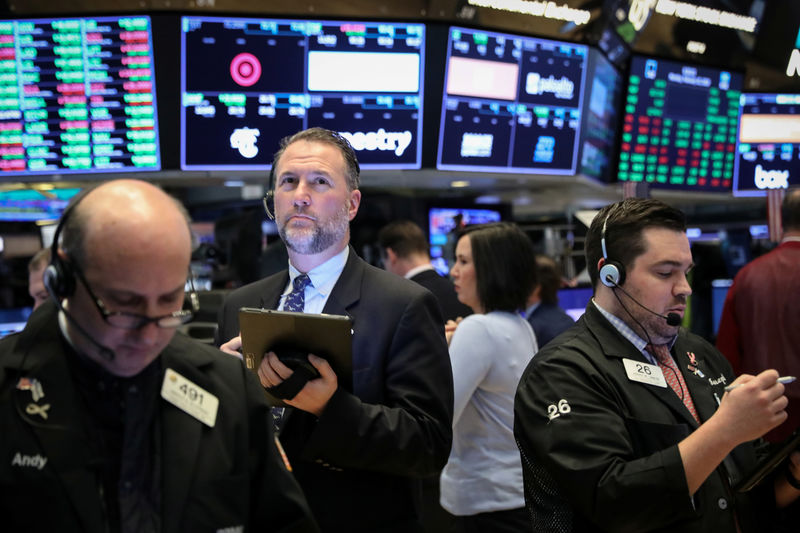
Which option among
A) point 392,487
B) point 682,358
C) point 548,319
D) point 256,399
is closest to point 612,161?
point 548,319

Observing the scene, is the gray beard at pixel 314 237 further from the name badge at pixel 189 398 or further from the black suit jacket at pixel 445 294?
the black suit jacket at pixel 445 294

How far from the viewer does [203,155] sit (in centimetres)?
373

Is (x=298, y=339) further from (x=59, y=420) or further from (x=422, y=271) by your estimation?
(x=422, y=271)

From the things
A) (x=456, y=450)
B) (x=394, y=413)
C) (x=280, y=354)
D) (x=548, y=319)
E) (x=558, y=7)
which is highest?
(x=558, y=7)

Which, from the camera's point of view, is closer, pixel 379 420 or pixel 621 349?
pixel 379 420

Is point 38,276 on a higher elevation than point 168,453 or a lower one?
lower

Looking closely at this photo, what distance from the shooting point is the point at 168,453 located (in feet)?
3.96

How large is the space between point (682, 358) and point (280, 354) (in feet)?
3.38

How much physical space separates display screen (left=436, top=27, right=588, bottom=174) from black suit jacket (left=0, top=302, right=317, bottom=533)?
2813mm

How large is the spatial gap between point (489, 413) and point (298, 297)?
35.4 inches

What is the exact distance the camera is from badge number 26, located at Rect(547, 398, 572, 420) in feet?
5.66

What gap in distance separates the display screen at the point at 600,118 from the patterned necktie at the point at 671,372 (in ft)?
8.71

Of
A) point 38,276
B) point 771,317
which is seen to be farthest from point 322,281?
point 771,317

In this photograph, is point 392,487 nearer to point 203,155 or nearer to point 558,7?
point 203,155
